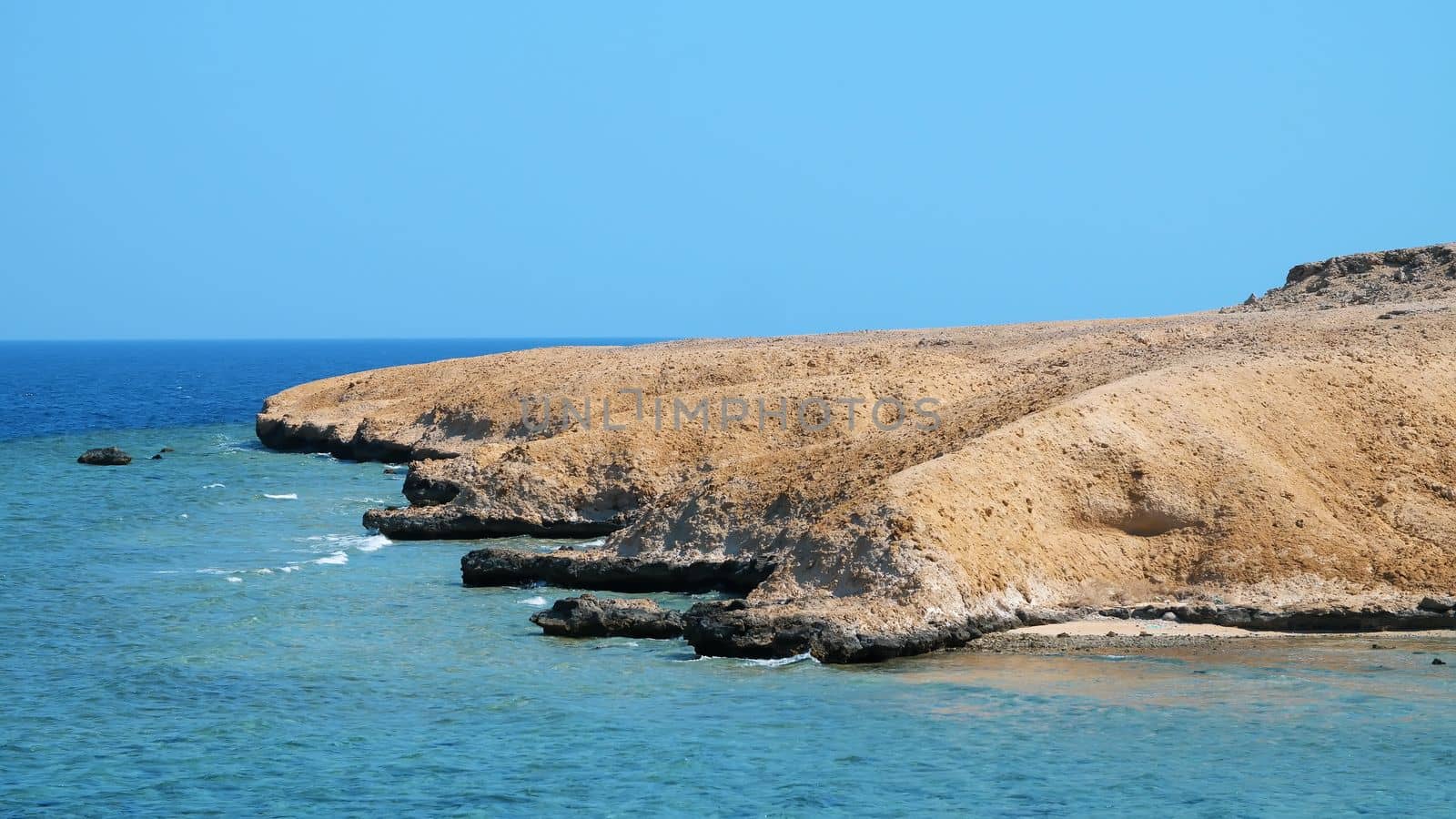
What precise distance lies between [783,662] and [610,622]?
9.33ft

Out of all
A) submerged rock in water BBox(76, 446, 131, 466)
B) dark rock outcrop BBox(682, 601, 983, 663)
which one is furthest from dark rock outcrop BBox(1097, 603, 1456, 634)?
submerged rock in water BBox(76, 446, 131, 466)

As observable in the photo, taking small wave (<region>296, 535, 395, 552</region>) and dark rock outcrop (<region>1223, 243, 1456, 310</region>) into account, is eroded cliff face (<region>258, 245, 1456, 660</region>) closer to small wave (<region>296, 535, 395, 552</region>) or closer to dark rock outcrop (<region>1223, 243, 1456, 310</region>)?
A: small wave (<region>296, 535, 395, 552</region>)

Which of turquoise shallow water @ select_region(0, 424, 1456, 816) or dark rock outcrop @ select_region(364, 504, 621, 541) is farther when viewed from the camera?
dark rock outcrop @ select_region(364, 504, 621, 541)

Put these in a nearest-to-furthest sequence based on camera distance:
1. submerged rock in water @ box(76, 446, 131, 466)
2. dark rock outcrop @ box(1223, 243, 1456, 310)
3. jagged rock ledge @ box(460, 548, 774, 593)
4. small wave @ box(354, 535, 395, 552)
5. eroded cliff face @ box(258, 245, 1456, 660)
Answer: eroded cliff face @ box(258, 245, 1456, 660)
jagged rock ledge @ box(460, 548, 774, 593)
small wave @ box(354, 535, 395, 552)
dark rock outcrop @ box(1223, 243, 1456, 310)
submerged rock in water @ box(76, 446, 131, 466)

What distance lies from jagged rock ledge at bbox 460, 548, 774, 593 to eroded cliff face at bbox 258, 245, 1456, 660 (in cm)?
4

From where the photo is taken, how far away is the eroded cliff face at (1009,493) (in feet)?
66.2

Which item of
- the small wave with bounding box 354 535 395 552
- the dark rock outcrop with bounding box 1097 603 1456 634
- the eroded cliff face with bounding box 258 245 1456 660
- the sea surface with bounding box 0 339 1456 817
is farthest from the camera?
the small wave with bounding box 354 535 395 552

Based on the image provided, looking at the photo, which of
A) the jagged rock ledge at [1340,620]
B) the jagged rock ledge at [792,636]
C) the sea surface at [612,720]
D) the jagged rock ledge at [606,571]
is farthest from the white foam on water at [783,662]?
the jagged rock ledge at [1340,620]

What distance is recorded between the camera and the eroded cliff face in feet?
66.2

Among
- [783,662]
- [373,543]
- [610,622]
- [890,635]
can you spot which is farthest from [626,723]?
[373,543]

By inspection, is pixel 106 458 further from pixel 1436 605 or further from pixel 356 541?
pixel 1436 605

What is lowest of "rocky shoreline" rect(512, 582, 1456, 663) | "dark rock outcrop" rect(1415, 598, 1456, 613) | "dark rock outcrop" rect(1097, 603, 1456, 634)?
"rocky shoreline" rect(512, 582, 1456, 663)

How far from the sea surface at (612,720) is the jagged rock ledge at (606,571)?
377 millimetres

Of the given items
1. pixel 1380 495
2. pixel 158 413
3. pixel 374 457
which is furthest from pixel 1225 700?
pixel 158 413
